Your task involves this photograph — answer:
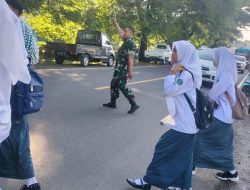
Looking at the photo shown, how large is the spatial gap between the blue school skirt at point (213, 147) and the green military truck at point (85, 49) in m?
16.6

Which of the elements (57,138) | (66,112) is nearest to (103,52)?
(66,112)

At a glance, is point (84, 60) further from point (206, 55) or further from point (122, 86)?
point (122, 86)

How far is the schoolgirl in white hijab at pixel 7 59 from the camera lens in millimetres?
2994

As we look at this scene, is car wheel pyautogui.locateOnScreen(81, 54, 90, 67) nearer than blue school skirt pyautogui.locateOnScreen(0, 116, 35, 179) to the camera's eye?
No

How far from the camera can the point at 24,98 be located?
3902mm

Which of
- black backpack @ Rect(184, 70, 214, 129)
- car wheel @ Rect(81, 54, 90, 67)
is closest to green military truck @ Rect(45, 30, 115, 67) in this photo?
car wheel @ Rect(81, 54, 90, 67)

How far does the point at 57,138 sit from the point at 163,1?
29788 millimetres

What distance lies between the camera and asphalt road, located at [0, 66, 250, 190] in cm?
535

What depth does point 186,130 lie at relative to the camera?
15.5ft

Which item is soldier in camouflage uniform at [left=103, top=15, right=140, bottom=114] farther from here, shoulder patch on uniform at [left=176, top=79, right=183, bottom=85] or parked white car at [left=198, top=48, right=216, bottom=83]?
parked white car at [left=198, top=48, right=216, bottom=83]

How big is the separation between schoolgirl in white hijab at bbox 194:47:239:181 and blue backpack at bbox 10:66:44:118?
235cm

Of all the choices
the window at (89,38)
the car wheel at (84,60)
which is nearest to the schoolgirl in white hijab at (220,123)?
the car wheel at (84,60)

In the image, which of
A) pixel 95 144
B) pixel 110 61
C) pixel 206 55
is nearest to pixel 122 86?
Result: pixel 95 144

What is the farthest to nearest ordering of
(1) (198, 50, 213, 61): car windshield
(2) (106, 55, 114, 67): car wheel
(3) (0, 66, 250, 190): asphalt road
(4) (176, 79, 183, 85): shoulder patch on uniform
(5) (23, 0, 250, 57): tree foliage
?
(5) (23, 0, 250, 57): tree foliage < (2) (106, 55, 114, 67): car wheel < (1) (198, 50, 213, 61): car windshield < (3) (0, 66, 250, 190): asphalt road < (4) (176, 79, 183, 85): shoulder patch on uniform
